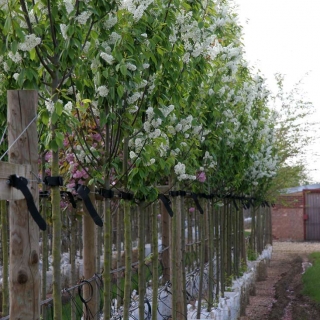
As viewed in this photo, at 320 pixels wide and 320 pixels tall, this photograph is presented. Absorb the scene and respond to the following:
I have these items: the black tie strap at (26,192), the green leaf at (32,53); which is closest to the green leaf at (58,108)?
the green leaf at (32,53)

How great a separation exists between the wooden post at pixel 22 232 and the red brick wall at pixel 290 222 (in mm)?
43367

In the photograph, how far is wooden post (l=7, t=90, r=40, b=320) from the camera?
5.03 metres

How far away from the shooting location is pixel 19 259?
198 inches

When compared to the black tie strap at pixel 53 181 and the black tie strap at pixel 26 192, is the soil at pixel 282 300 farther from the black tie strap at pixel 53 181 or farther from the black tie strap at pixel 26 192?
the black tie strap at pixel 26 192

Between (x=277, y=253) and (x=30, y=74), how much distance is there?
30.6 m

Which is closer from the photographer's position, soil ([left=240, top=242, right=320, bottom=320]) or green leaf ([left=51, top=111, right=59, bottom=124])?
green leaf ([left=51, top=111, right=59, bottom=124])

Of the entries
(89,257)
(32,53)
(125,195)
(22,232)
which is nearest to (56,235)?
(22,232)

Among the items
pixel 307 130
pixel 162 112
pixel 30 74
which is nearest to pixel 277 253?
pixel 307 130

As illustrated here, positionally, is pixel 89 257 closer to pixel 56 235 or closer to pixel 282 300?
pixel 56 235

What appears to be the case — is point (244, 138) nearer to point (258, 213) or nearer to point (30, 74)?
point (30, 74)

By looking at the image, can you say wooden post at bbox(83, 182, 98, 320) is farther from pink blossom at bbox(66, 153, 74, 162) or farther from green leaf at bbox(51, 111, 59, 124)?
green leaf at bbox(51, 111, 59, 124)

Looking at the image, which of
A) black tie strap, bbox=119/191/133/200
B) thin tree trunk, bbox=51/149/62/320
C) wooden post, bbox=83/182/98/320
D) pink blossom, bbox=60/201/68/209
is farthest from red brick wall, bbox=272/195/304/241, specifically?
thin tree trunk, bbox=51/149/62/320

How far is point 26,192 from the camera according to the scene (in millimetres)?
4758

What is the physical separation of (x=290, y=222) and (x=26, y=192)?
44.6m
